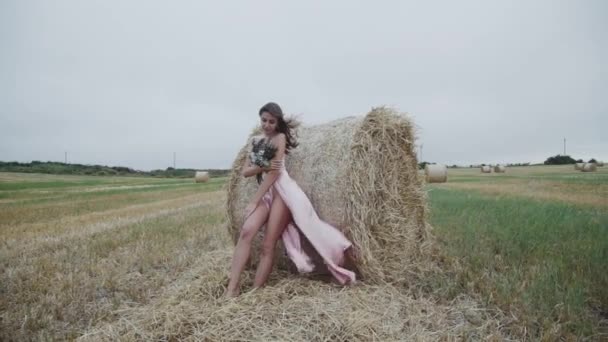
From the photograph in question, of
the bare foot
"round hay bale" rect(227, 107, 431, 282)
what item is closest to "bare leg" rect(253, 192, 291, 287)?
the bare foot

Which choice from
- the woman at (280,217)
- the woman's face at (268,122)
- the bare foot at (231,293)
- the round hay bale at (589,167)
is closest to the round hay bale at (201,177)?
the round hay bale at (589,167)

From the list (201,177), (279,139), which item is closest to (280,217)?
(279,139)

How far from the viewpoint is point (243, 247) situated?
13.4 ft

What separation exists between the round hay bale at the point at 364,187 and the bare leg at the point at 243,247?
60cm

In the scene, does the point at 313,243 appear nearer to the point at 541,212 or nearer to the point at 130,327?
the point at 130,327

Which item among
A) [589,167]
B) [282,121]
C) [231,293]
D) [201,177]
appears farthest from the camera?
[201,177]

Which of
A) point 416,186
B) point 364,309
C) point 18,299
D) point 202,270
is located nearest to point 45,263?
point 18,299

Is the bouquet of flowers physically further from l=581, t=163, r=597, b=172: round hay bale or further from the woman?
l=581, t=163, r=597, b=172: round hay bale

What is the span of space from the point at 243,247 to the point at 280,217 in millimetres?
466

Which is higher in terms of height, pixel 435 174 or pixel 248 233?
pixel 435 174

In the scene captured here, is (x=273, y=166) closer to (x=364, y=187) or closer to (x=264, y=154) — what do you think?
(x=264, y=154)

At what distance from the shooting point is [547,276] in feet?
12.8

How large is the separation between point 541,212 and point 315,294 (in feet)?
17.6

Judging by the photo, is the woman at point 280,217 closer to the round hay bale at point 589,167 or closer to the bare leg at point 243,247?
the bare leg at point 243,247
